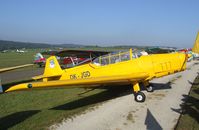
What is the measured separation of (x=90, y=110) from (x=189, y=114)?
3.04 m

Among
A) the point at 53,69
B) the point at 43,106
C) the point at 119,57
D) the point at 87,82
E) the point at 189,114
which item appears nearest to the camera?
the point at 189,114

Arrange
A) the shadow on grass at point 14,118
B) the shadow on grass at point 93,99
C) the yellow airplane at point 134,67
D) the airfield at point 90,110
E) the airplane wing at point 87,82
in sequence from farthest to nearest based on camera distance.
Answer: the yellow airplane at point 134,67
the shadow on grass at point 93,99
the airplane wing at point 87,82
the shadow on grass at point 14,118
the airfield at point 90,110

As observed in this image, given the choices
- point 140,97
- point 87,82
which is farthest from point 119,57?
point 87,82

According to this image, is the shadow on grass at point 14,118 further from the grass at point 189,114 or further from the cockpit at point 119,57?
the grass at point 189,114

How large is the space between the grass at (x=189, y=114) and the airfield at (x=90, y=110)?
0.51 ft

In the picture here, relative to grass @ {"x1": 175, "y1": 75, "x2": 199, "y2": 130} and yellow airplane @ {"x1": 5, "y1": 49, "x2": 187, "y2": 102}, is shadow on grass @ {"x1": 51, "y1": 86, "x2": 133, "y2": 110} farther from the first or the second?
grass @ {"x1": 175, "y1": 75, "x2": 199, "y2": 130}

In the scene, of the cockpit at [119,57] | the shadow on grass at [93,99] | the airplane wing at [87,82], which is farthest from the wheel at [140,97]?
the cockpit at [119,57]

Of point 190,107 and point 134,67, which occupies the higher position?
point 134,67

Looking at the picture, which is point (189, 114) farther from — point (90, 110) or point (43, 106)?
point (43, 106)

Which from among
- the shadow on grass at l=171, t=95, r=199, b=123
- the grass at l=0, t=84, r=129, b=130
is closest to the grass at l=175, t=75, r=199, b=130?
the shadow on grass at l=171, t=95, r=199, b=123

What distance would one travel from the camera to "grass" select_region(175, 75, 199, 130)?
4755 millimetres

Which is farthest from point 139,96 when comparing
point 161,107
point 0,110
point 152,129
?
point 0,110

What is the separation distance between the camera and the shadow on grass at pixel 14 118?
5250mm

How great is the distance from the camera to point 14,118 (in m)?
5.81
